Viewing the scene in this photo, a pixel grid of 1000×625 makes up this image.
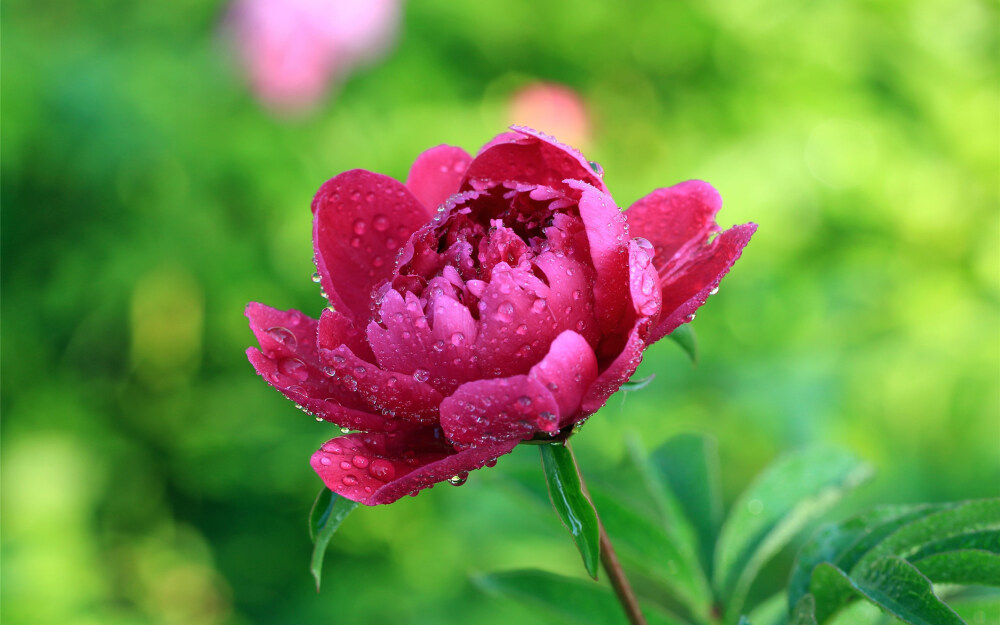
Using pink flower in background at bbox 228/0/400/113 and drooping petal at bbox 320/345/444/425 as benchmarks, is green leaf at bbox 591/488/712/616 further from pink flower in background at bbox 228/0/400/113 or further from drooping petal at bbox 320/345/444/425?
pink flower in background at bbox 228/0/400/113

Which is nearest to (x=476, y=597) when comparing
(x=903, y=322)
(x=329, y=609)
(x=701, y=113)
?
(x=329, y=609)

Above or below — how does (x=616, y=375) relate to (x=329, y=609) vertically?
above

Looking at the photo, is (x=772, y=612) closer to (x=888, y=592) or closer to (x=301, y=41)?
(x=888, y=592)

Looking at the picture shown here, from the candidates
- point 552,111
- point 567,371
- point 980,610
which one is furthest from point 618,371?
point 552,111

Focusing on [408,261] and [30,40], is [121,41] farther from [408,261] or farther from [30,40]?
[408,261]

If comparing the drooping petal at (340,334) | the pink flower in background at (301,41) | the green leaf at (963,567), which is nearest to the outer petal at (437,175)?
the drooping petal at (340,334)

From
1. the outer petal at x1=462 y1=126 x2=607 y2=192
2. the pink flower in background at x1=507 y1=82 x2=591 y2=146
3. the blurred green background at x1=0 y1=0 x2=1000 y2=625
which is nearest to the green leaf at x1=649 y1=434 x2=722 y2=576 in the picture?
the outer petal at x1=462 y1=126 x2=607 y2=192
